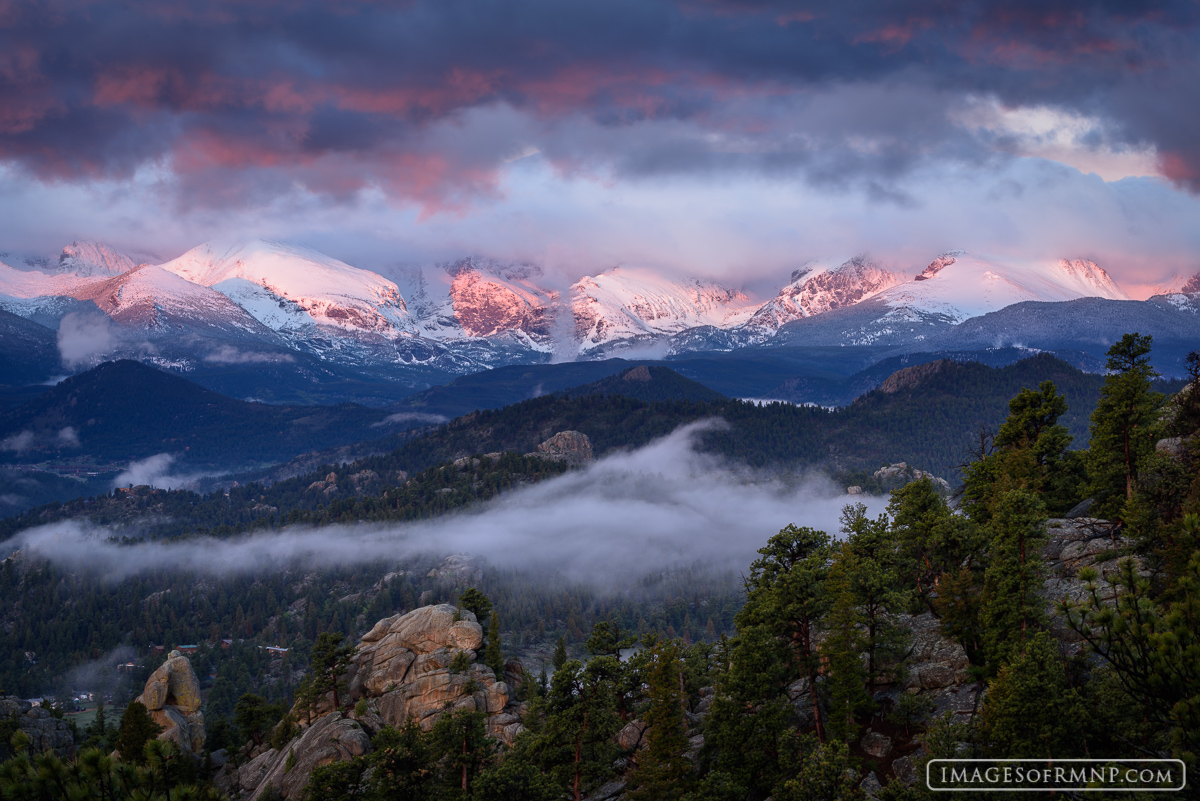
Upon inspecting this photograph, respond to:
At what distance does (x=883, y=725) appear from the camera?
6219cm

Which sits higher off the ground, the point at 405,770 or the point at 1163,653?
the point at 1163,653

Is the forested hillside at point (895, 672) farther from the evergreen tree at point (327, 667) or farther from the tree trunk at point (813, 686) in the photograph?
the evergreen tree at point (327, 667)

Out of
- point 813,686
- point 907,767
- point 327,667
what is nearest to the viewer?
point 907,767

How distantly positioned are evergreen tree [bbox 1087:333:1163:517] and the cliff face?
213 ft

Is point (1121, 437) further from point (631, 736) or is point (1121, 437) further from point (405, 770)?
point (405, 770)

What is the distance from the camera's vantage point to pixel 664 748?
198ft

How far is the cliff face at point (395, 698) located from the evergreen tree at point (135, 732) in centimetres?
1113

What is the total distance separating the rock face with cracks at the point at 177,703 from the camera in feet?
360

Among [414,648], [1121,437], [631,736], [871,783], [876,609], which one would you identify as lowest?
[631,736]

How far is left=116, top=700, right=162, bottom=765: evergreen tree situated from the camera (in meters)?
93.5

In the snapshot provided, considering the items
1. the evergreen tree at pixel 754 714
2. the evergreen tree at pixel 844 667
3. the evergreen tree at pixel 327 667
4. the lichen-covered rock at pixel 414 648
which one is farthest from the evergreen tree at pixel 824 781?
the evergreen tree at pixel 327 667

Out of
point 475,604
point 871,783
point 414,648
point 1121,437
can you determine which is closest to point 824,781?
point 871,783

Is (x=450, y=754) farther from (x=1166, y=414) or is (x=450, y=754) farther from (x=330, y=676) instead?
(x=1166, y=414)

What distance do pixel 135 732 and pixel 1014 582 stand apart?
101 metres
